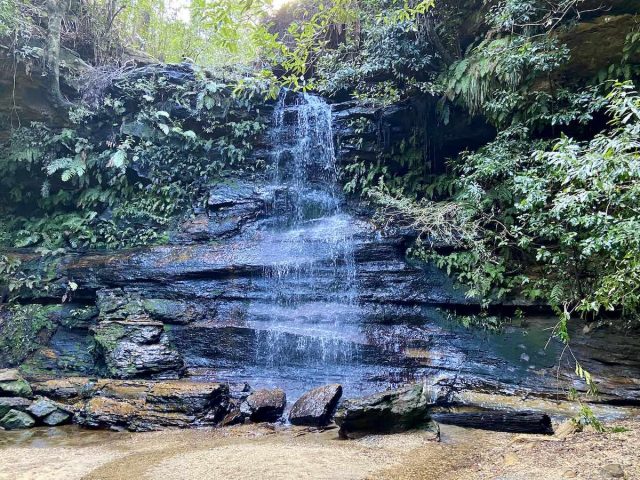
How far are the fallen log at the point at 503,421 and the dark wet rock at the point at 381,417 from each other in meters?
0.68

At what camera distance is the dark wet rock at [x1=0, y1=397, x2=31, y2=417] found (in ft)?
21.4

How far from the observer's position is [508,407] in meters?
6.50

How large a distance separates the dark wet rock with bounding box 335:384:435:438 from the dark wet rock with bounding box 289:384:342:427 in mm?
629

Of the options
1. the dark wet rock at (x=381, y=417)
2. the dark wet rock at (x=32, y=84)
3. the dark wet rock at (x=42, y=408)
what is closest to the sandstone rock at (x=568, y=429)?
the dark wet rock at (x=381, y=417)

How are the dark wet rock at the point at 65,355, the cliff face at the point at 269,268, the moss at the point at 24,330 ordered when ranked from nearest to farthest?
the cliff face at the point at 269,268 < the dark wet rock at the point at 65,355 < the moss at the point at 24,330

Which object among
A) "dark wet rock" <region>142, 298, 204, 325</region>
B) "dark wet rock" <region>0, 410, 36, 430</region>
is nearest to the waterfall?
"dark wet rock" <region>142, 298, 204, 325</region>

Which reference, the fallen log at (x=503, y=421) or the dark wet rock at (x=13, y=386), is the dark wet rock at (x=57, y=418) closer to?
the dark wet rock at (x=13, y=386)

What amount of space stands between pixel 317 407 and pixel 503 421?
2.61 meters

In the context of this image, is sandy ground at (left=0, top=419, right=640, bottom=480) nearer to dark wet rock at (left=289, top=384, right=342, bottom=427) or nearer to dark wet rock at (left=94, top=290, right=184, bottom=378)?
dark wet rock at (left=289, top=384, right=342, bottom=427)

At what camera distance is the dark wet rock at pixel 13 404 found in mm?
6520

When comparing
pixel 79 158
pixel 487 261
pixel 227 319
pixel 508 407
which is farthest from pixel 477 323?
pixel 79 158

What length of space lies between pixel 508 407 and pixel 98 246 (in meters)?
9.94

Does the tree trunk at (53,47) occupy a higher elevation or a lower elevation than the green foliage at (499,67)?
higher

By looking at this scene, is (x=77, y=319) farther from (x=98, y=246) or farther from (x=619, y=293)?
(x=619, y=293)
